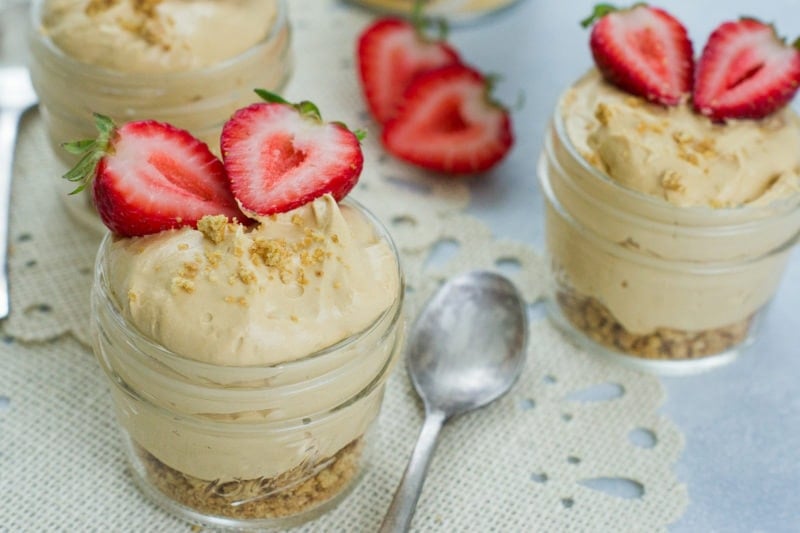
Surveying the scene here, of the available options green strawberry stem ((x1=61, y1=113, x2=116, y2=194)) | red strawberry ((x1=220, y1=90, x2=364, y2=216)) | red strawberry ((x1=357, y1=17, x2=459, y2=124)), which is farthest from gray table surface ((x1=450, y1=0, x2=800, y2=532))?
green strawberry stem ((x1=61, y1=113, x2=116, y2=194))

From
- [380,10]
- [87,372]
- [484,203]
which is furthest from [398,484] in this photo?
[380,10]

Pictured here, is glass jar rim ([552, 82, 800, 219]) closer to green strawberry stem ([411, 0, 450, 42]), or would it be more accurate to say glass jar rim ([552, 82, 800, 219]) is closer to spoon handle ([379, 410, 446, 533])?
spoon handle ([379, 410, 446, 533])

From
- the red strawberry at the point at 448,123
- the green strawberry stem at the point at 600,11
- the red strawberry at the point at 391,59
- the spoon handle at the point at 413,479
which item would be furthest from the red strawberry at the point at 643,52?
the spoon handle at the point at 413,479

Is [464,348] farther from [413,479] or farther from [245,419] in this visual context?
[245,419]

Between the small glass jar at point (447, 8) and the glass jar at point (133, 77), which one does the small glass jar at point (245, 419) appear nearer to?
the glass jar at point (133, 77)

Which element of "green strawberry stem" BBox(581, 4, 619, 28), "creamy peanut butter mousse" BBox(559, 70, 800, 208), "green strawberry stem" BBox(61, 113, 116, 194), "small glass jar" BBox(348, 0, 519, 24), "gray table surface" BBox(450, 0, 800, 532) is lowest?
"gray table surface" BBox(450, 0, 800, 532)

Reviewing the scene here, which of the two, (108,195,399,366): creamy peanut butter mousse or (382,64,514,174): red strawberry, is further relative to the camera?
(382,64,514,174): red strawberry

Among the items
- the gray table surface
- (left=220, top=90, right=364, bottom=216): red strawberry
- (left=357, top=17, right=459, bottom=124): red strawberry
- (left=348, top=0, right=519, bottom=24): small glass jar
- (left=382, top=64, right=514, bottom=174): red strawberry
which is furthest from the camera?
(left=348, top=0, right=519, bottom=24): small glass jar
